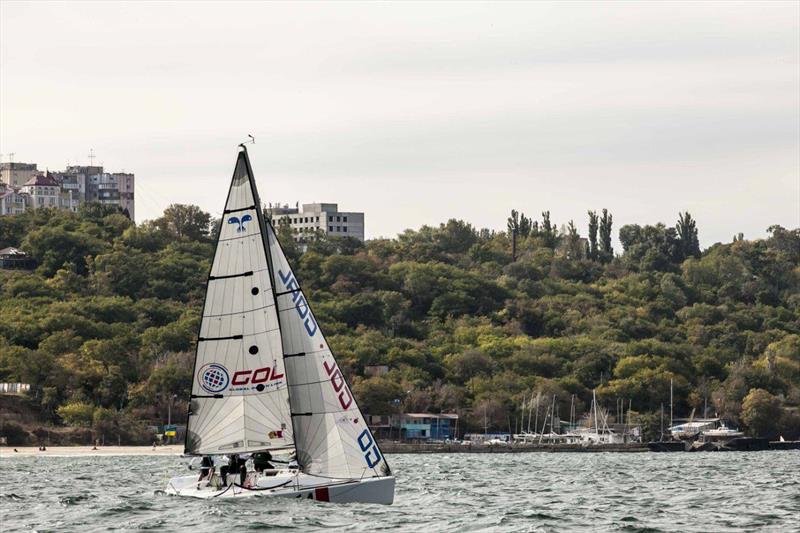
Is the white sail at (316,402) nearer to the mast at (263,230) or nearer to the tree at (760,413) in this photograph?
the mast at (263,230)

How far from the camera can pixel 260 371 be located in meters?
46.7

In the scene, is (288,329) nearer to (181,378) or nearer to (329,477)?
(329,477)

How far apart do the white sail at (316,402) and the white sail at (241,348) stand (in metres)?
0.39

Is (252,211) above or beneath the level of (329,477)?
above

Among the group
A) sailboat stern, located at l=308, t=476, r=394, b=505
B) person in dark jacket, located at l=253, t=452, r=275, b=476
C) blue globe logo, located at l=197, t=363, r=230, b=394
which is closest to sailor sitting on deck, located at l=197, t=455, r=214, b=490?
person in dark jacket, located at l=253, t=452, r=275, b=476

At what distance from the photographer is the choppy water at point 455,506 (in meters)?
42.9

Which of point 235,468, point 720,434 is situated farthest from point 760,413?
point 235,468

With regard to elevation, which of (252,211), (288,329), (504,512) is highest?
(252,211)

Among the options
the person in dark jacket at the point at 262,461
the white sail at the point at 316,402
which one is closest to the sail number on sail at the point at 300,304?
the white sail at the point at 316,402

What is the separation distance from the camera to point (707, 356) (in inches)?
7387

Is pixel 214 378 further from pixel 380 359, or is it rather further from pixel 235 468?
pixel 380 359

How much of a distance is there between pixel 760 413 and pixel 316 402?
442 feet

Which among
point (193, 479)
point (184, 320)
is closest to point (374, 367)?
point (184, 320)

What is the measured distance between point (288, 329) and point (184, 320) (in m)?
123
